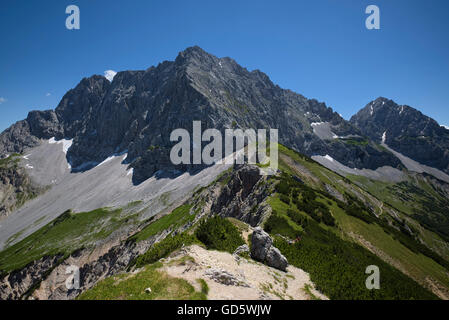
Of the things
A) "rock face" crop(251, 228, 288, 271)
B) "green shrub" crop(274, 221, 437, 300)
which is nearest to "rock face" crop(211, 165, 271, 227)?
"green shrub" crop(274, 221, 437, 300)

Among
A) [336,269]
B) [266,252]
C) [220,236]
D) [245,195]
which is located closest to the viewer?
[336,269]

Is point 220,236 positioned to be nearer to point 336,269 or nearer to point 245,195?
point 336,269

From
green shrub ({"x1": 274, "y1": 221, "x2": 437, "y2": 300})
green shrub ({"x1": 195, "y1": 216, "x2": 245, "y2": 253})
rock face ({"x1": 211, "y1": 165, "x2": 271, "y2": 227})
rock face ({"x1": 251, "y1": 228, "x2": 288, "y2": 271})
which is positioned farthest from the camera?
rock face ({"x1": 211, "y1": 165, "x2": 271, "y2": 227})

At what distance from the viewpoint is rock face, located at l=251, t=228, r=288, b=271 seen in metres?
28.7

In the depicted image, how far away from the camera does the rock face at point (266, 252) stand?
2866 centimetres

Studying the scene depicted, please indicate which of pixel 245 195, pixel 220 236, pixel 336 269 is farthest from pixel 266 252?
pixel 245 195

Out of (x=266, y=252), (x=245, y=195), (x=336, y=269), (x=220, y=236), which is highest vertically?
(x=245, y=195)

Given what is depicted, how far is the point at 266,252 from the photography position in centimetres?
2948

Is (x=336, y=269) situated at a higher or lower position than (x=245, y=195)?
lower

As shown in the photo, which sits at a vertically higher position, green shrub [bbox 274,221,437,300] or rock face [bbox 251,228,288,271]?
rock face [bbox 251,228,288,271]

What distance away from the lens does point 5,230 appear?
7205 inches

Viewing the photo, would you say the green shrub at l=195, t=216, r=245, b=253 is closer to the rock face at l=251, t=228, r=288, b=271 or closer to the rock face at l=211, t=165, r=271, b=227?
the rock face at l=251, t=228, r=288, b=271

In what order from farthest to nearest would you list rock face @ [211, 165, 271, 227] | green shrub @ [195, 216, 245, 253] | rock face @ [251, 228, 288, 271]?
rock face @ [211, 165, 271, 227]
green shrub @ [195, 216, 245, 253]
rock face @ [251, 228, 288, 271]
